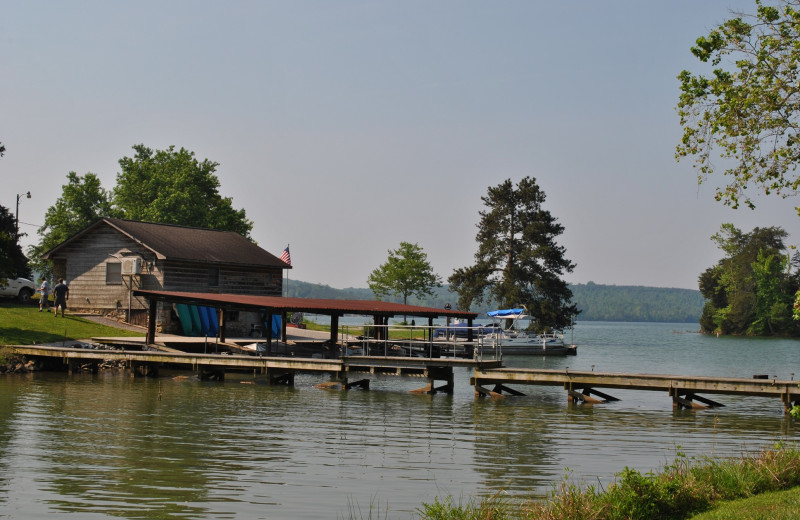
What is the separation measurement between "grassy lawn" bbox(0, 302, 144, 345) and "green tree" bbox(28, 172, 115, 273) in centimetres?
3286

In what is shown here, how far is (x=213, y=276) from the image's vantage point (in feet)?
173

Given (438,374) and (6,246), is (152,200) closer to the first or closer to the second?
(6,246)

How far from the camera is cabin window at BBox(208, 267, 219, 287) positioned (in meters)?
52.6

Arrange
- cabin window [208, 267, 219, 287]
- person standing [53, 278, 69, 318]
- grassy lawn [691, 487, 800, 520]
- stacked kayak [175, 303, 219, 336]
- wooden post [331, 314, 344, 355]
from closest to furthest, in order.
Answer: grassy lawn [691, 487, 800, 520] → wooden post [331, 314, 344, 355] → person standing [53, 278, 69, 318] → stacked kayak [175, 303, 219, 336] → cabin window [208, 267, 219, 287]

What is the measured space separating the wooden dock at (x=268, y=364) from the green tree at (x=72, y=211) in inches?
1791

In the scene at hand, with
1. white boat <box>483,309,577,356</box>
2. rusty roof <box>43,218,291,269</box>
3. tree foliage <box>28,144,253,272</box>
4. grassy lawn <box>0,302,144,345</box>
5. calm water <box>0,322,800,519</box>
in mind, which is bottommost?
calm water <box>0,322,800,519</box>

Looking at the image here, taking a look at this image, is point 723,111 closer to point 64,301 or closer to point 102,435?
point 102,435

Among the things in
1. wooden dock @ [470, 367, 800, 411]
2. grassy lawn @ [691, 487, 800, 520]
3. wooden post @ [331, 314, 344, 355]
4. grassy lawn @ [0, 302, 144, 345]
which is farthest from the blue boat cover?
grassy lawn @ [691, 487, 800, 520]

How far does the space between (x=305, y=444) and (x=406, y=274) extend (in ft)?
260

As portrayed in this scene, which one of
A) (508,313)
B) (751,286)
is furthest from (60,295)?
(751,286)

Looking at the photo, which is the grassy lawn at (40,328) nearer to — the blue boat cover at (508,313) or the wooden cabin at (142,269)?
the wooden cabin at (142,269)

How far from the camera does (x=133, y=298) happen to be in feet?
164

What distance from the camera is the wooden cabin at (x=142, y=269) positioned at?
4997 centimetres

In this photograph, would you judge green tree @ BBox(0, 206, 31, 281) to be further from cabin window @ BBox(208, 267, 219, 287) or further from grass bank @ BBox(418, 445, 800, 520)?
grass bank @ BBox(418, 445, 800, 520)
